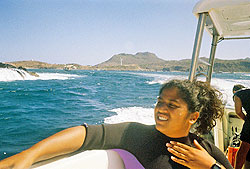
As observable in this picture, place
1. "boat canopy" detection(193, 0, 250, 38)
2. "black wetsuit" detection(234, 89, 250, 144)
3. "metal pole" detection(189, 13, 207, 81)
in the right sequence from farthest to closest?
"black wetsuit" detection(234, 89, 250, 144) < "metal pole" detection(189, 13, 207, 81) < "boat canopy" detection(193, 0, 250, 38)

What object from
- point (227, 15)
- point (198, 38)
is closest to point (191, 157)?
point (198, 38)

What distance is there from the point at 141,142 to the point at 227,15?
51.5 inches

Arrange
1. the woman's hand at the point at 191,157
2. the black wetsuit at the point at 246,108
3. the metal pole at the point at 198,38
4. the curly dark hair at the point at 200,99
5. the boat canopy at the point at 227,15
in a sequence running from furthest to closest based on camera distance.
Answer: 1. the black wetsuit at the point at 246,108
2. the metal pole at the point at 198,38
3. the boat canopy at the point at 227,15
4. the curly dark hair at the point at 200,99
5. the woman's hand at the point at 191,157

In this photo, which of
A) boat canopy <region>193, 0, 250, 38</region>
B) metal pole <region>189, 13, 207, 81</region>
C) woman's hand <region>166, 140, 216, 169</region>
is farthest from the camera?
metal pole <region>189, 13, 207, 81</region>

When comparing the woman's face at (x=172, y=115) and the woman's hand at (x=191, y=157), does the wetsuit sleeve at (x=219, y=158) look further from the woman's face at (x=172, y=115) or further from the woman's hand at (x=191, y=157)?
the woman's face at (x=172, y=115)

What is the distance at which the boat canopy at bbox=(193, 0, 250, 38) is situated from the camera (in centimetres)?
123

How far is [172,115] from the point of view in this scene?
3.33 feet

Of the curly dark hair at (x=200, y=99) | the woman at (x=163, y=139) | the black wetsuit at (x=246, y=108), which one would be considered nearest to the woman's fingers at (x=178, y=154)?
the woman at (x=163, y=139)

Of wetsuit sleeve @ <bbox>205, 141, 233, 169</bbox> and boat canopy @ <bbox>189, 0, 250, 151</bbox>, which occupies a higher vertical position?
boat canopy @ <bbox>189, 0, 250, 151</bbox>

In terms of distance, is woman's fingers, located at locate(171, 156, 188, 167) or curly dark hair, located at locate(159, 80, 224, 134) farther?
curly dark hair, located at locate(159, 80, 224, 134)

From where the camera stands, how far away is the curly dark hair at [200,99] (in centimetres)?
108

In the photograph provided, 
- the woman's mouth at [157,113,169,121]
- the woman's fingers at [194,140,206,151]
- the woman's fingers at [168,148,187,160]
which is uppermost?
the woman's mouth at [157,113,169,121]

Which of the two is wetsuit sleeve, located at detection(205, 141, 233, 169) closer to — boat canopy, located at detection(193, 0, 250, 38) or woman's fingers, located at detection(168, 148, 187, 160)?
woman's fingers, located at detection(168, 148, 187, 160)

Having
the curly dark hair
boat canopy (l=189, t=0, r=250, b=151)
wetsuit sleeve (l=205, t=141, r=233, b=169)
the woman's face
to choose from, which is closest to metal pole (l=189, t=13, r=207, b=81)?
boat canopy (l=189, t=0, r=250, b=151)
